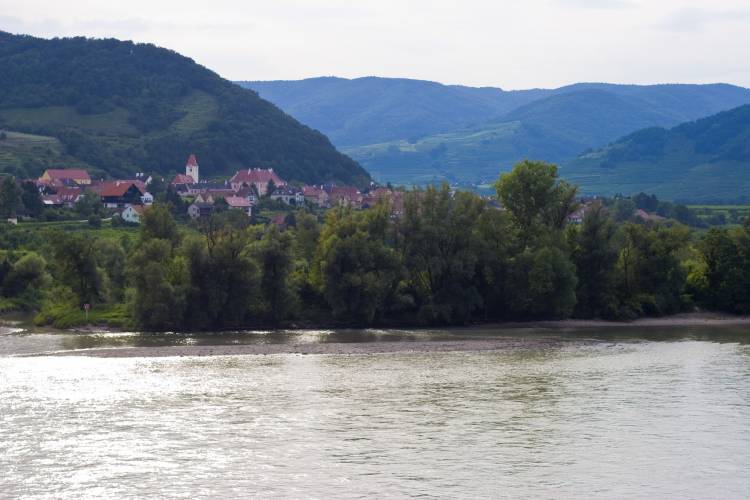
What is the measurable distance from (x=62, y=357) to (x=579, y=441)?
3382 centimetres

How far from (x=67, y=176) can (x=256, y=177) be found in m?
34.7

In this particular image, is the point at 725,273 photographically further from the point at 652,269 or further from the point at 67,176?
the point at 67,176

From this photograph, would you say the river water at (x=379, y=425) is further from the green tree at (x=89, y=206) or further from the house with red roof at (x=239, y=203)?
the house with red roof at (x=239, y=203)

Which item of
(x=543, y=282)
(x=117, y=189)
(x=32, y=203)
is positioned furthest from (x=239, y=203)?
(x=543, y=282)

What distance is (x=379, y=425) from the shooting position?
42500 mm

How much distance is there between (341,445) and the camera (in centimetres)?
3928

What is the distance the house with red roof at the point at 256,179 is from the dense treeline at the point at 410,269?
97099 mm

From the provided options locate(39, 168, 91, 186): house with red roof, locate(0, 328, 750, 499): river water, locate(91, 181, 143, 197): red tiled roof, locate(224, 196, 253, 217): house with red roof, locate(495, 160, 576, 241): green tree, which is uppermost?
locate(39, 168, 91, 186): house with red roof

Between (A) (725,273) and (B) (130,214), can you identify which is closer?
(A) (725,273)

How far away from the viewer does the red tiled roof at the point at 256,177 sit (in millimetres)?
189000

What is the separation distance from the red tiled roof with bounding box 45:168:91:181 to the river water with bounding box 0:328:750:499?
114m

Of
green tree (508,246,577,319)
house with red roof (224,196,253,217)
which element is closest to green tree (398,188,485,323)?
green tree (508,246,577,319)

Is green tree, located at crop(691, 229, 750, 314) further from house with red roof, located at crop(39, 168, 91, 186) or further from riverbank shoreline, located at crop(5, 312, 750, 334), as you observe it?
house with red roof, located at crop(39, 168, 91, 186)

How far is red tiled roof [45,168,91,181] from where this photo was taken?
171425 mm
